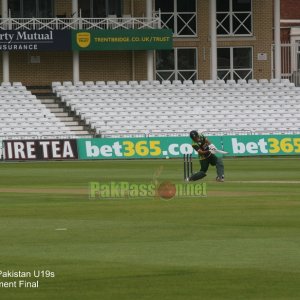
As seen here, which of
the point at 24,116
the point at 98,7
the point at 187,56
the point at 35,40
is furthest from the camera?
the point at 187,56

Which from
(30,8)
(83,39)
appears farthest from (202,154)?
(30,8)

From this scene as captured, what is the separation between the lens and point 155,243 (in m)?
17.9

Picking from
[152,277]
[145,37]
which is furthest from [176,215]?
[145,37]

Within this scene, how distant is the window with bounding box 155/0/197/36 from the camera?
5925 centimetres

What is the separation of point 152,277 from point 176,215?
7.57 metres

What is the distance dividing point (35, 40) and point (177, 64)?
25.2ft

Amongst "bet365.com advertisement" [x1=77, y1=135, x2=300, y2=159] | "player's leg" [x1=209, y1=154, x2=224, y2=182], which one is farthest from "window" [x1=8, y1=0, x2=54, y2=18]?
"player's leg" [x1=209, y1=154, x2=224, y2=182]

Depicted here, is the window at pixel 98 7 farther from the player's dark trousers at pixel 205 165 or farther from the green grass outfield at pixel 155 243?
the green grass outfield at pixel 155 243

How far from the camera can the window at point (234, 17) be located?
5959cm

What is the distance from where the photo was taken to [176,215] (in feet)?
73.4

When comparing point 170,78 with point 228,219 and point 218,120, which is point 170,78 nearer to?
point 218,120

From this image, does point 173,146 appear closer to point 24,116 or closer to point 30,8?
point 24,116

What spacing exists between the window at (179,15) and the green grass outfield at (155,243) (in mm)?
28935

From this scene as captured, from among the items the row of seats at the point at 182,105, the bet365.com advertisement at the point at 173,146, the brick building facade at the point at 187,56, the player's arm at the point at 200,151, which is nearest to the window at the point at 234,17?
the brick building facade at the point at 187,56
